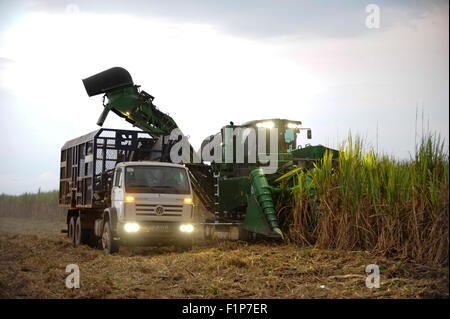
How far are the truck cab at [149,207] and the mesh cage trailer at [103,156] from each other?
1.55 metres

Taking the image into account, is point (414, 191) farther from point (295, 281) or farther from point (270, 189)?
point (270, 189)

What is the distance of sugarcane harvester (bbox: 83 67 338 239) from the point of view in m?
14.6

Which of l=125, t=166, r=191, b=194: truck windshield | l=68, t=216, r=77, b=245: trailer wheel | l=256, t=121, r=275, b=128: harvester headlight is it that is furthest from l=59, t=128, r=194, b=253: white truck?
l=256, t=121, r=275, b=128: harvester headlight

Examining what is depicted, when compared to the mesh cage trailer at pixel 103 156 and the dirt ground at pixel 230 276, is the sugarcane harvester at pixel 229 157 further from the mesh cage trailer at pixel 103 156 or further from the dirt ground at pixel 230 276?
the dirt ground at pixel 230 276

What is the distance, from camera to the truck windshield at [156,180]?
13.5 m

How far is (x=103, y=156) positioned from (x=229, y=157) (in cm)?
412

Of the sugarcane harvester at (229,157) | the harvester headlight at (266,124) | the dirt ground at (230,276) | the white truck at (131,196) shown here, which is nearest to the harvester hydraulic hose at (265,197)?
the sugarcane harvester at (229,157)

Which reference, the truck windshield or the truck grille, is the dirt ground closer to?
the truck grille

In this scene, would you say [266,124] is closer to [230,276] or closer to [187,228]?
[187,228]

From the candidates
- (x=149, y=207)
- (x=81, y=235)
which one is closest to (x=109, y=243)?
(x=149, y=207)

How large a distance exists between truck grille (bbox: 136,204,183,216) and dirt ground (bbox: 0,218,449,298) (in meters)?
1.07

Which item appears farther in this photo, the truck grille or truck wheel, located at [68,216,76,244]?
truck wheel, located at [68,216,76,244]
